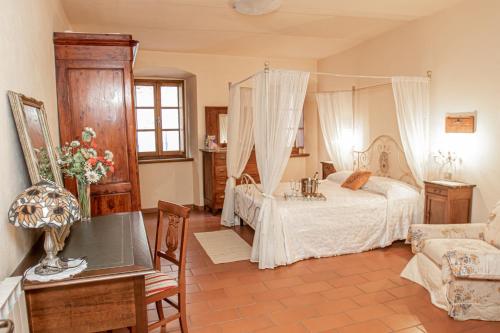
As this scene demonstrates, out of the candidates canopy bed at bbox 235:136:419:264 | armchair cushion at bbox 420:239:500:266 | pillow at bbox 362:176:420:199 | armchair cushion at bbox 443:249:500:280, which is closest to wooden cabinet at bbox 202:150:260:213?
canopy bed at bbox 235:136:419:264

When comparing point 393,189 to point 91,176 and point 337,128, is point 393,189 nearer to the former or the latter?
point 337,128

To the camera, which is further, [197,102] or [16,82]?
[197,102]

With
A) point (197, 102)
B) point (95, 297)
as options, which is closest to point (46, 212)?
point (95, 297)

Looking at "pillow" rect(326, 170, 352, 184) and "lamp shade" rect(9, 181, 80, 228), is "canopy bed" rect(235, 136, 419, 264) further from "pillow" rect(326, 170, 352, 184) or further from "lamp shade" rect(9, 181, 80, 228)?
"lamp shade" rect(9, 181, 80, 228)

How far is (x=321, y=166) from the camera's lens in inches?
283

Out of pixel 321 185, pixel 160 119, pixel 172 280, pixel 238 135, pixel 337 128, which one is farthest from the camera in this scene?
pixel 160 119

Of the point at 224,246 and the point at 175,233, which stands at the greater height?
the point at 175,233

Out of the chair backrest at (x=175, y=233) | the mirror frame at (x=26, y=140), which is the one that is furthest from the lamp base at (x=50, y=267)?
the chair backrest at (x=175, y=233)

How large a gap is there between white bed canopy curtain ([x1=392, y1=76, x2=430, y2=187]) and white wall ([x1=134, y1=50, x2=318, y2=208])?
108 inches

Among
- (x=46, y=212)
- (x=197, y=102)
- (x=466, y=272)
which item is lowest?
(x=466, y=272)

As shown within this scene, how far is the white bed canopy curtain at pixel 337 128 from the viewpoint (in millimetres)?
5875

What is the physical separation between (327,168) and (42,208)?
544cm

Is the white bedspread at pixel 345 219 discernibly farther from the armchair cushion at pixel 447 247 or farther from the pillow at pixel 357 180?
the armchair cushion at pixel 447 247

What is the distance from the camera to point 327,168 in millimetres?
6535
